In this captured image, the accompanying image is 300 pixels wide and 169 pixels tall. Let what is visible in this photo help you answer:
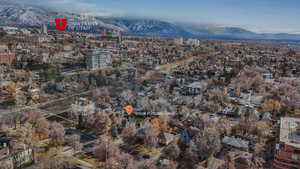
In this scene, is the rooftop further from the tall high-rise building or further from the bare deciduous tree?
the tall high-rise building

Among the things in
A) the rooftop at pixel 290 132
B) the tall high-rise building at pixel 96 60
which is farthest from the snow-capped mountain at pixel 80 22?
the rooftop at pixel 290 132

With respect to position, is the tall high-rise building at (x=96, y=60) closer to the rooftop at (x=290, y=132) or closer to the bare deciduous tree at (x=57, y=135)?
the bare deciduous tree at (x=57, y=135)

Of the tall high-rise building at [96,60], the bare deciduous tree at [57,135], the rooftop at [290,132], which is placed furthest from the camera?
the tall high-rise building at [96,60]

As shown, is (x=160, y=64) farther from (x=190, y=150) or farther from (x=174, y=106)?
(x=190, y=150)

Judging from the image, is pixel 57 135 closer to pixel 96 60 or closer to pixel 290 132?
pixel 290 132

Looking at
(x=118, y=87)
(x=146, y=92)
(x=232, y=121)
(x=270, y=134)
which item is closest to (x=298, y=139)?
(x=270, y=134)

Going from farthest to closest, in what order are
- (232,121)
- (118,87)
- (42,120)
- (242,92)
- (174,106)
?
(118,87) → (242,92) → (174,106) → (232,121) → (42,120)

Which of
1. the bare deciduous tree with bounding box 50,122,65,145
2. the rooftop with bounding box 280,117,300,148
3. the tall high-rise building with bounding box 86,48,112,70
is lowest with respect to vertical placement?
the bare deciduous tree with bounding box 50,122,65,145

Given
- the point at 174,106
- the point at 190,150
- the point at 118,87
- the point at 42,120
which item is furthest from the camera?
the point at 118,87

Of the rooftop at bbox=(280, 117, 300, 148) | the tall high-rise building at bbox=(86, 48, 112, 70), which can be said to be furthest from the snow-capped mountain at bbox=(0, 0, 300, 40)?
the rooftop at bbox=(280, 117, 300, 148)

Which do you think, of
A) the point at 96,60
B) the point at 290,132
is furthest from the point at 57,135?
the point at 96,60

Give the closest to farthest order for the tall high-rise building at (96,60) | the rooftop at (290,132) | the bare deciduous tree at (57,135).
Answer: the rooftop at (290,132)
the bare deciduous tree at (57,135)
the tall high-rise building at (96,60)
